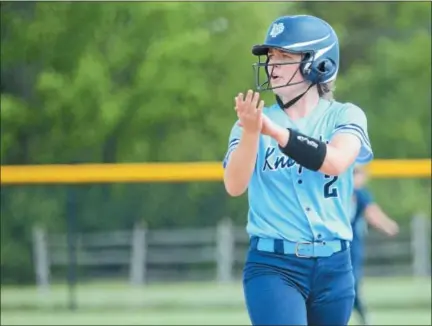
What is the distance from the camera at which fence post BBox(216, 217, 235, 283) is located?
16.3 meters

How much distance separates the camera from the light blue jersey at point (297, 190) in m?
4.44

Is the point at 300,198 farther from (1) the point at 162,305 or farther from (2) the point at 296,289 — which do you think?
(1) the point at 162,305

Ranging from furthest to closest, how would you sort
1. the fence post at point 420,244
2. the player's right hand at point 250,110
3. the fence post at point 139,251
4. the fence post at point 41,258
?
the fence post at point 420,244 → the fence post at point 139,251 → the fence post at point 41,258 → the player's right hand at point 250,110

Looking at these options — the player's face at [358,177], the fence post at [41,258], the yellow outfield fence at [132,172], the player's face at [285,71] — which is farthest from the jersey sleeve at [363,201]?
the fence post at [41,258]

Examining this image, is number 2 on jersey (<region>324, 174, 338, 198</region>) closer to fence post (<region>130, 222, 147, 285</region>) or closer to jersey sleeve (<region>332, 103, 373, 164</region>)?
jersey sleeve (<region>332, 103, 373, 164</region>)

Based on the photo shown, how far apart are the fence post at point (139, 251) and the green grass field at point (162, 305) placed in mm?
271

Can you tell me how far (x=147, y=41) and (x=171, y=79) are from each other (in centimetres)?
67

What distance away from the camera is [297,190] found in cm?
445

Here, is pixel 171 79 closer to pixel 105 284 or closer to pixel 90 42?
pixel 90 42

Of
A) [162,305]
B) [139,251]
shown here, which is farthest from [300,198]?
[139,251]

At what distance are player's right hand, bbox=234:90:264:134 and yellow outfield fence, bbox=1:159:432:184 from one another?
850cm

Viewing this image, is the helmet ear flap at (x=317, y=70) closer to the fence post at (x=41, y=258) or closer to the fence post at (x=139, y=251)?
the fence post at (x=41, y=258)

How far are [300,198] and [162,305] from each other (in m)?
8.73

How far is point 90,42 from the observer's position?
1747 centimetres
